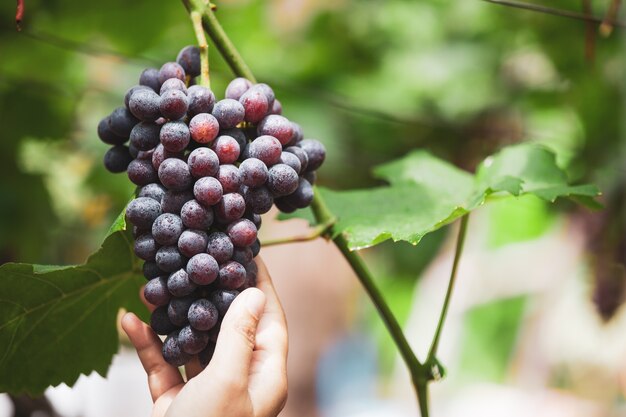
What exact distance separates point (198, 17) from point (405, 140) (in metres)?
1.63

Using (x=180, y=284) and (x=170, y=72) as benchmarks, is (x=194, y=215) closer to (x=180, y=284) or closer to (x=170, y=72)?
(x=180, y=284)

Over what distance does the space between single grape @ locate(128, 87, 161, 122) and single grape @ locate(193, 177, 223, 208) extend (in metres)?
0.09

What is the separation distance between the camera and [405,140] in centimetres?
234

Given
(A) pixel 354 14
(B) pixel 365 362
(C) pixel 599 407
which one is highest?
(A) pixel 354 14

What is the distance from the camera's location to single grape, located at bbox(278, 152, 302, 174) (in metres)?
0.74

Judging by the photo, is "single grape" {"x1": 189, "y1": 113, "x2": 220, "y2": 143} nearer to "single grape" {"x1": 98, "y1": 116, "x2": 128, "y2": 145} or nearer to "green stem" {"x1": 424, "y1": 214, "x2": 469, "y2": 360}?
"single grape" {"x1": 98, "y1": 116, "x2": 128, "y2": 145}

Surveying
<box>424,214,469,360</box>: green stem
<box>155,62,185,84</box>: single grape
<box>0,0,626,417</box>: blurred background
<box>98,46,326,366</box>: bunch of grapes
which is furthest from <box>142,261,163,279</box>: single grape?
<box>0,0,626,417</box>: blurred background

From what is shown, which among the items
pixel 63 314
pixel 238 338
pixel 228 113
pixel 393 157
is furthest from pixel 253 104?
pixel 393 157

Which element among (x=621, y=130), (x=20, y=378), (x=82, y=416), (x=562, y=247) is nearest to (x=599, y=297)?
(x=621, y=130)

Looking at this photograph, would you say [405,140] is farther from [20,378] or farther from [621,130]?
[20,378]

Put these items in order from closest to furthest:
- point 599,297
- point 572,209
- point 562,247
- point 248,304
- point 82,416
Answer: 1. point 248,304
2. point 82,416
3. point 599,297
4. point 572,209
5. point 562,247

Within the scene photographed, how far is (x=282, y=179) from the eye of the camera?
0.72m

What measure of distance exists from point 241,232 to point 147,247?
102 millimetres

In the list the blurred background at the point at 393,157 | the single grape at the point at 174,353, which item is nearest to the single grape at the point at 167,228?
the single grape at the point at 174,353
